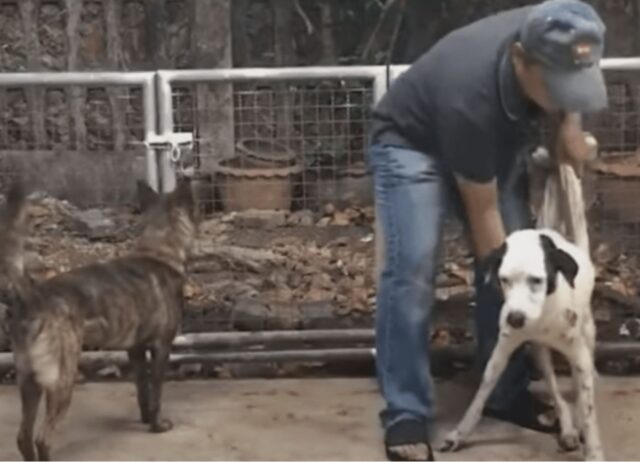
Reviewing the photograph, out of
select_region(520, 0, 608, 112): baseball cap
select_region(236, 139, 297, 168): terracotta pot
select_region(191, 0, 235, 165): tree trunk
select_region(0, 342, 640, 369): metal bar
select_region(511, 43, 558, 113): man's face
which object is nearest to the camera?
select_region(520, 0, 608, 112): baseball cap

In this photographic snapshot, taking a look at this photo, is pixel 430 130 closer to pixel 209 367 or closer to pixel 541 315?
pixel 541 315

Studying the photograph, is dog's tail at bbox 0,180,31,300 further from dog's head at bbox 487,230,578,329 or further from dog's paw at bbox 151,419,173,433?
dog's head at bbox 487,230,578,329

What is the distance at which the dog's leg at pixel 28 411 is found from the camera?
4562 millimetres

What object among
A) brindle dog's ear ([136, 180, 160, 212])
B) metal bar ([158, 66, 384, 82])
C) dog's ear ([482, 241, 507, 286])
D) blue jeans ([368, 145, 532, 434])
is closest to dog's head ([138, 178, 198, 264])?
brindle dog's ear ([136, 180, 160, 212])

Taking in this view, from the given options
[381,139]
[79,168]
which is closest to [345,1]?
[79,168]

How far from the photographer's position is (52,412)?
15.0 ft

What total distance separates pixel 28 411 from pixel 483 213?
1.60 m

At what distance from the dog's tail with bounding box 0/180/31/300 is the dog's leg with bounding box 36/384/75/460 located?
336mm

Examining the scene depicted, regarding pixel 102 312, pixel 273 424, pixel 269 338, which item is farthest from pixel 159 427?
pixel 269 338

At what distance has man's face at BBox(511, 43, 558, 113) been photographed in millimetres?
4316

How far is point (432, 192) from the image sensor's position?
187 inches

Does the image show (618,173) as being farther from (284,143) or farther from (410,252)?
(410,252)

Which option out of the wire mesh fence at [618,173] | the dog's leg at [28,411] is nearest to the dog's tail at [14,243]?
the dog's leg at [28,411]

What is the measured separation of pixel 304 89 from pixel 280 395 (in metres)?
1.57
